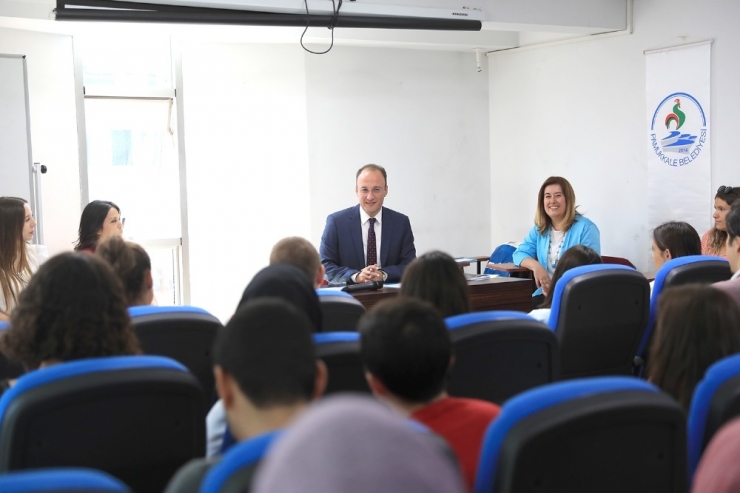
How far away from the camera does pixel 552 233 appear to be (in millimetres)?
6203

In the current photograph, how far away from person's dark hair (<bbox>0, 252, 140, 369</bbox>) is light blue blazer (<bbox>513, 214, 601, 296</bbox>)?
13.2ft

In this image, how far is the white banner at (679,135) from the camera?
6211 millimetres

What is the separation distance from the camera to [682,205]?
252 inches

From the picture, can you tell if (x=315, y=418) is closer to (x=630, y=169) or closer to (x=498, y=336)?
(x=498, y=336)

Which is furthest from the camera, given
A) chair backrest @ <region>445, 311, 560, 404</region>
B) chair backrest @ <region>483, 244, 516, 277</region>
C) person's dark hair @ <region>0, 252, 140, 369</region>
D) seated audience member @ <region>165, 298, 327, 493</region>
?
chair backrest @ <region>483, 244, 516, 277</region>

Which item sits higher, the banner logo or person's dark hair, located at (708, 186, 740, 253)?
the banner logo

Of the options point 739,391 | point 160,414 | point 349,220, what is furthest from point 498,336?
point 349,220

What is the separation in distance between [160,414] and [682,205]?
520 centimetres

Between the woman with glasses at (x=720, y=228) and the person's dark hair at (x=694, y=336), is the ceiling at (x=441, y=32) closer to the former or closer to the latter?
the woman with glasses at (x=720, y=228)

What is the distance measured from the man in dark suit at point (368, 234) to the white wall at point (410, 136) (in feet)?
6.52

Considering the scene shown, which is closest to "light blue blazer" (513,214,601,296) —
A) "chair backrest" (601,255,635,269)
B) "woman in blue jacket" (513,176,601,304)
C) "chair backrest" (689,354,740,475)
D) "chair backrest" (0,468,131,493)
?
"woman in blue jacket" (513,176,601,304)

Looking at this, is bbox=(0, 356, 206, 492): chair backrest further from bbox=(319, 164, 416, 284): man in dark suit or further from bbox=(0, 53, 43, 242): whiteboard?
bbox=(0, 53, 43, 242): whiteboard

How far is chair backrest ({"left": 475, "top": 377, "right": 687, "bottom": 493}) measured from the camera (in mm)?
1629

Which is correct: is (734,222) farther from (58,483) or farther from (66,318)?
(58,483)
